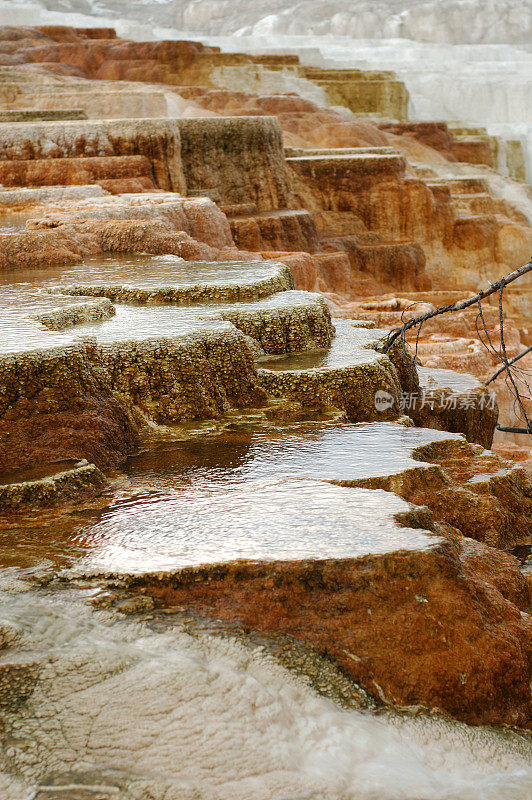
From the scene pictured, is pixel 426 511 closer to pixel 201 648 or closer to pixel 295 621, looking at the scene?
pixel 295 621

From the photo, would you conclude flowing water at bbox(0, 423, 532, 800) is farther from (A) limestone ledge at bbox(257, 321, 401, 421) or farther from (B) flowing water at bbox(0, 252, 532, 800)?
(A) limestone ledge at bbox(257, 321, 401, 421)

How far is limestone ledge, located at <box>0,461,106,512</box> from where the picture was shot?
13.5 feet

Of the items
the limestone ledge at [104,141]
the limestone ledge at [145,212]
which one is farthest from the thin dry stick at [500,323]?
the limestone ledge at [104,141]

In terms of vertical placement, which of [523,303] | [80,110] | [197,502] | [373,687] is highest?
[80,110]

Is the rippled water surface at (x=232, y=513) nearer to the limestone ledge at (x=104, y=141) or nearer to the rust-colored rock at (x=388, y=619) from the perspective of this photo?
the rust-colored rock at (x=388, y=619)

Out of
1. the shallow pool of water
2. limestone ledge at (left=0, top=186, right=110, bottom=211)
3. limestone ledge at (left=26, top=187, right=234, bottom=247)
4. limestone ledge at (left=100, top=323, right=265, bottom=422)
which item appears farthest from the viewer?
limestone ledge at (left=0, top=186, right=110, bottom=211)

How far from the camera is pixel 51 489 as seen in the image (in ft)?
13.8

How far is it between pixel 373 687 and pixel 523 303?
47.9 feet

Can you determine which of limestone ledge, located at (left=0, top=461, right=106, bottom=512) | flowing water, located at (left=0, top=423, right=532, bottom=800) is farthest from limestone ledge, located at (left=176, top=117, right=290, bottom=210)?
flowing water, located at (left=0, top=423, right=532, bottom=800)

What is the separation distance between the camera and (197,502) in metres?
4.12

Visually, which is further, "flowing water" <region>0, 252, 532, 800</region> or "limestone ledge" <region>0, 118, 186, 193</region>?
"limestone ledge" <region>0, 118, 186, 193</region>

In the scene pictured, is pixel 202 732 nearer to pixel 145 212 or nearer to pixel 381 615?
pixel 381 615

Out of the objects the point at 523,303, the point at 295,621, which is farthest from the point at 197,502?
the point at 523,303

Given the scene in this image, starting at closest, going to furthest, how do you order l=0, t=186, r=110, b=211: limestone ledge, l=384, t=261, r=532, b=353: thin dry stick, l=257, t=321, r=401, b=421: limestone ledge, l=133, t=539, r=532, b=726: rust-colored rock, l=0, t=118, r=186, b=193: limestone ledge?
l=133, t=539, r=532, b=726: rust-colored rock < l=384, t=261, r=532, b=353: thin dry stick < l=257, t=321, r=401, b=421: limestone ledge < l=0, t=186, r=110, b=211: limestone ledge < l=0, t=118, r=186, b=193: limestone ledge
